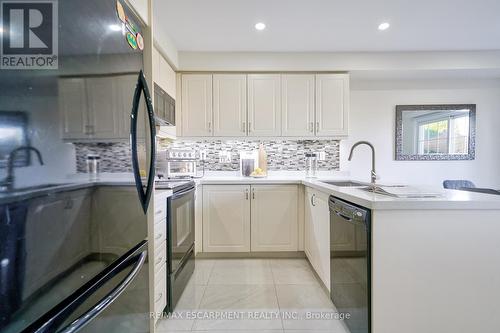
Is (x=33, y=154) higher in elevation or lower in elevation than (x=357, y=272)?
higher

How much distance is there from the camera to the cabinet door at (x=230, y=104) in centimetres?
306

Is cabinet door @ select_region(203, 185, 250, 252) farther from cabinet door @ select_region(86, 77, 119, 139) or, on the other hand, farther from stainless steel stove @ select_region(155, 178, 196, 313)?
cabinet door @ select_region(86, 77, 119, 139)

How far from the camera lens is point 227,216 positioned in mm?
2773

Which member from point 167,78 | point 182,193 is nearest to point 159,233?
point 182,193

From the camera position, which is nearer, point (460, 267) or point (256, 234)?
point (460, 267)

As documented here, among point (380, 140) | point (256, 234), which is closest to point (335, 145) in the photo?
point (380, 140)

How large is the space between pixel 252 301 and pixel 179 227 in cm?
86

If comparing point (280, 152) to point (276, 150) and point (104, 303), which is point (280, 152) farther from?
point (104, 303)

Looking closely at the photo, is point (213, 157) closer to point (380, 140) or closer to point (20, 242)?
point (380, 140)

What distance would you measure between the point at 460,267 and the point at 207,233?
226 cm

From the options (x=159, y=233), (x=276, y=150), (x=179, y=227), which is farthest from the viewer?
(x=276, y=150)

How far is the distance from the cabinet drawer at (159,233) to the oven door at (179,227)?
0.13ft

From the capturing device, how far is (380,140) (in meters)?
3.48

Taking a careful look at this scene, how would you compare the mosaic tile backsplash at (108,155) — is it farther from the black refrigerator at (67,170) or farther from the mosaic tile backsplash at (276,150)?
the mosaic tile backsplash at (276,150)
